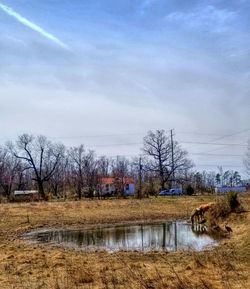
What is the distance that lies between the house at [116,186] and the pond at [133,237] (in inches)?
2158

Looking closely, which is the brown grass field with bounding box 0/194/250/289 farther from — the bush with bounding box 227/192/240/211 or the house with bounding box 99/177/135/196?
the house with bounding box 99/177/135/196

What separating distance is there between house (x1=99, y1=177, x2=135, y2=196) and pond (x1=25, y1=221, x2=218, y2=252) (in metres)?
54.8

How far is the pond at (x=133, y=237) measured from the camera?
67.5 ft

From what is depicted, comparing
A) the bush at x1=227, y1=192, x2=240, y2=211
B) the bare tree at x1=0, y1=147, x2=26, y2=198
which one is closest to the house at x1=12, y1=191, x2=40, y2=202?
the bare tree at x1=0, y1=147, x2=26, y2=198

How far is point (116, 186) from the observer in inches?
3541

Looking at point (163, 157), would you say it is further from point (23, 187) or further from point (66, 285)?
point (66, 285)

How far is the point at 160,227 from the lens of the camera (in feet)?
97.2

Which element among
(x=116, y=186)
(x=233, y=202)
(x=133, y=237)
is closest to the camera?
(x=133, y=237)

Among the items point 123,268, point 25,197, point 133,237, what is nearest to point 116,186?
point 25,197

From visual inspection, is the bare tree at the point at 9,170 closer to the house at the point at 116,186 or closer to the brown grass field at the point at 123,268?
the house at the point at 116,186

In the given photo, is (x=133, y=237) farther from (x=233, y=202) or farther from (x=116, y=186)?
(x=116, y=186)

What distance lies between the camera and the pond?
20562 millimetres

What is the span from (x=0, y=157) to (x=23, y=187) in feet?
33.3

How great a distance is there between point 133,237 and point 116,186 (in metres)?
65.9
